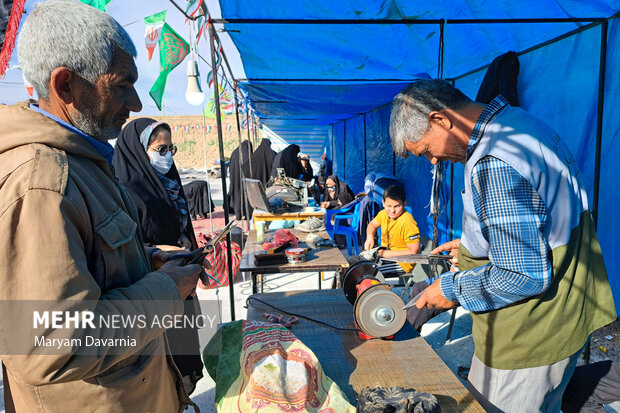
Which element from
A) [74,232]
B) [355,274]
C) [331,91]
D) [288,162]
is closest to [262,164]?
[288,162]

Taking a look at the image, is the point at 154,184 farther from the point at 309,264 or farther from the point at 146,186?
the point at 309,264

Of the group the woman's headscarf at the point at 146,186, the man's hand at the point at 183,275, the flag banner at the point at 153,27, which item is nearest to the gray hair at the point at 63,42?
the man's hand at the point at 183,275

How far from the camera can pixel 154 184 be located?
A: 2.83 meters

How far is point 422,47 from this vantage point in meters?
3.74

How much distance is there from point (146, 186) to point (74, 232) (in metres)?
2.13

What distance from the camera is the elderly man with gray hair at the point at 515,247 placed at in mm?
1265

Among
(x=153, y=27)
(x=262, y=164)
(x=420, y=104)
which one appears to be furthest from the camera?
(x=262, y=164)

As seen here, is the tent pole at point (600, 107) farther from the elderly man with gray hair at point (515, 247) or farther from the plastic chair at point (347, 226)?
the plastic chair at point (347, 226)

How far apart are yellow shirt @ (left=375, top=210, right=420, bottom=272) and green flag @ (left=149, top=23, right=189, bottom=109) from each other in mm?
2989

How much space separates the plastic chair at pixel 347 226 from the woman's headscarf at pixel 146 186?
4028 mm

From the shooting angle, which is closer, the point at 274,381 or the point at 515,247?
the point at 515,247

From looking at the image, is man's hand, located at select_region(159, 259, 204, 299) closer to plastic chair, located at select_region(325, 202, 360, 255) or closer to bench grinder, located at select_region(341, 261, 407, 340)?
bench grinder, located at select_region(341, 261, 407, 340)

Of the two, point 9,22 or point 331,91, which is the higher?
point 331,91

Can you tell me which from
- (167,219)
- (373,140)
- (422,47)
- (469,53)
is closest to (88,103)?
(167,219)
